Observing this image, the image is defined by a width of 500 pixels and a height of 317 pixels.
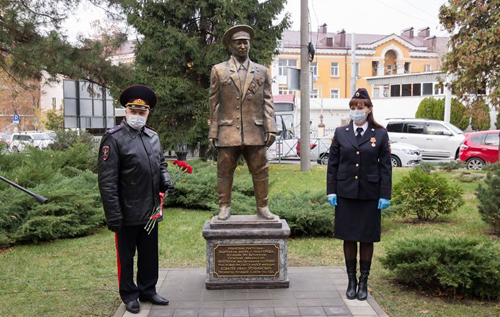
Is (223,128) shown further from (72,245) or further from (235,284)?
(72,245)

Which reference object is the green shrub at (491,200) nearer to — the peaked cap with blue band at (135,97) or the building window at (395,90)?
the peaked cap with blue band at (135,97)

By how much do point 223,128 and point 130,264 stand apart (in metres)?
1.75

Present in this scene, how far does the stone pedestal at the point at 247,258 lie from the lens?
18.0 feet

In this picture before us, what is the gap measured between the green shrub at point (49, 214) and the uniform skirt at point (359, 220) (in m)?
4.63

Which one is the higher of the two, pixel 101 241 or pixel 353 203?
pixel 353 203

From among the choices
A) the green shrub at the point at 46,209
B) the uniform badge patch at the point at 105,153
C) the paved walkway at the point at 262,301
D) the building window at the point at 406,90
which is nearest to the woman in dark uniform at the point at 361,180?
the paved walkway at the point at 262,301

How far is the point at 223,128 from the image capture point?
553 cm

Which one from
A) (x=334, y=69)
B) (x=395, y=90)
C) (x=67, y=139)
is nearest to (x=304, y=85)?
(x=67, y=139)

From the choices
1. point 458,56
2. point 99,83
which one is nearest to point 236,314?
point 99,83

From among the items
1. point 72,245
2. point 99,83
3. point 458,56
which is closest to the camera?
point 72,245

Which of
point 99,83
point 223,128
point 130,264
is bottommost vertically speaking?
point 130,264

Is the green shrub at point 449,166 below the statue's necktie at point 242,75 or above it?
below

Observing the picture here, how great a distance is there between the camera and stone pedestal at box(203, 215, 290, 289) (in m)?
5.49

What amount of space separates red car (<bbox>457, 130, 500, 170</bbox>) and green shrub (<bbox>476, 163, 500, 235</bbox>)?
1007 cm
